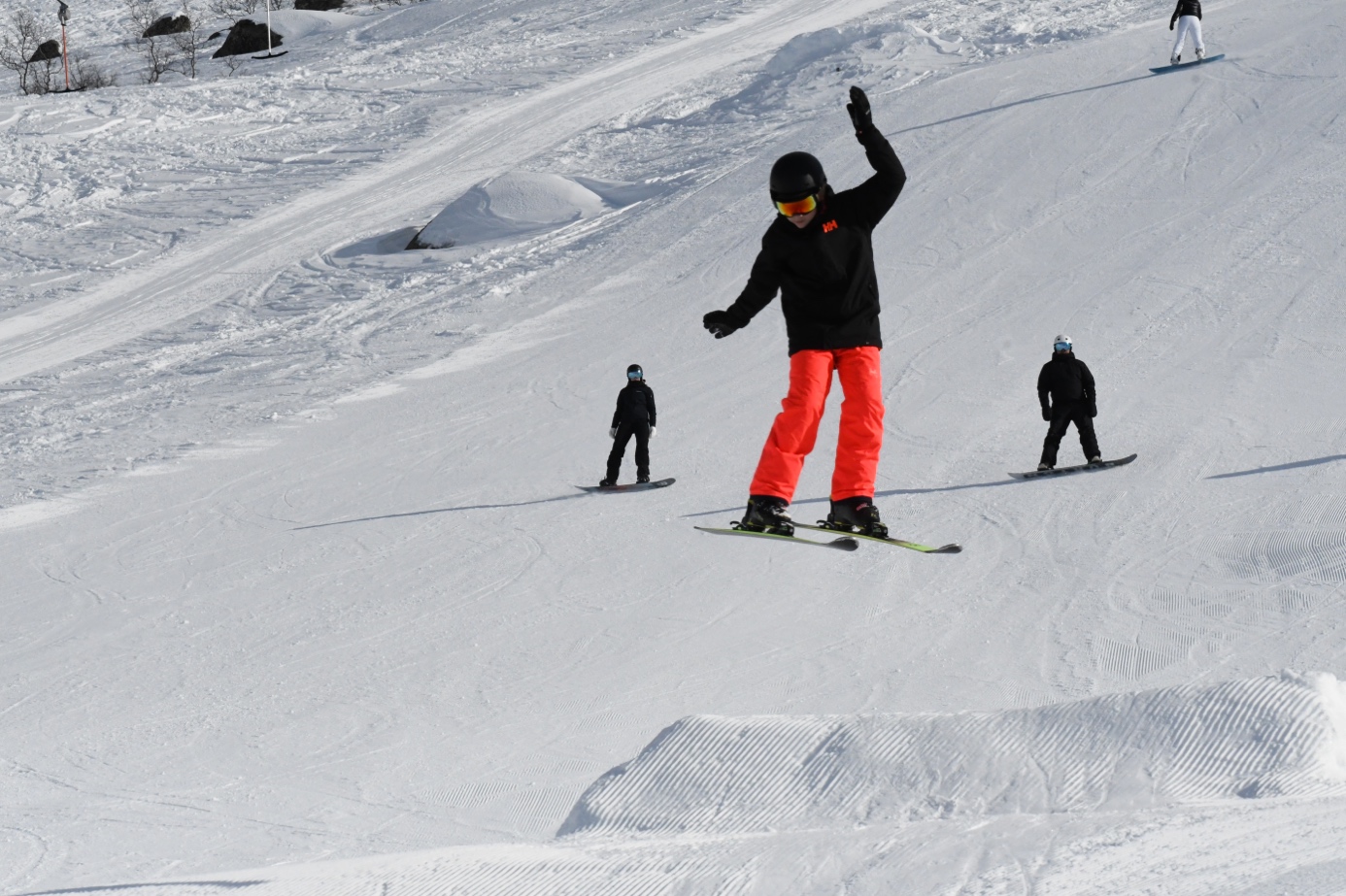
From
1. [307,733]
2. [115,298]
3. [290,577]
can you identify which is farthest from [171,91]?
[307,733]

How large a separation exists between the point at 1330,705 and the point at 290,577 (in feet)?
30.7

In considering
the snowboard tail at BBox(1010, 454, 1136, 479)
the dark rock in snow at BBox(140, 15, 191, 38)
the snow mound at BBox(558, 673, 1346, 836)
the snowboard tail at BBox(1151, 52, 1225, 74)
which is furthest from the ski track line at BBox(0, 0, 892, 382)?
the snow mound at BBox(558, 673, 1346, 836)

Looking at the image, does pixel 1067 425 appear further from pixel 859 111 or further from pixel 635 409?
pixel 859 111

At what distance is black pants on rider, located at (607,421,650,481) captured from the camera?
44.3ft

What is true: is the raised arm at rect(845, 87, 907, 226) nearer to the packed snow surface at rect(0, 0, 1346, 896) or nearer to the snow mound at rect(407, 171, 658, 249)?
the packed snow surface at rect(0, 0, 1346, 896)

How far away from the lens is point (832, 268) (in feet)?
16.7

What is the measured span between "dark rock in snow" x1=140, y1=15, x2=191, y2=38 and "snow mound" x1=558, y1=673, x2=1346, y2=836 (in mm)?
45488

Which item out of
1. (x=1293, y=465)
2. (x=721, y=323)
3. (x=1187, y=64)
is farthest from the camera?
(x=1187, y=64)

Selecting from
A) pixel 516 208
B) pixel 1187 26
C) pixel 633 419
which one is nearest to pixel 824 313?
pixel 633 419

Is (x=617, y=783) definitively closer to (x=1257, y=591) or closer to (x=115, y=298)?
(x=1257, y=591)

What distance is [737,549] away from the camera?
1176 cm

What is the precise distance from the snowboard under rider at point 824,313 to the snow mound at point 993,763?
797 millimetres

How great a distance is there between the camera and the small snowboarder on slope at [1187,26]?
915 inches

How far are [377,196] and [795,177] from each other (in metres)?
26.1
